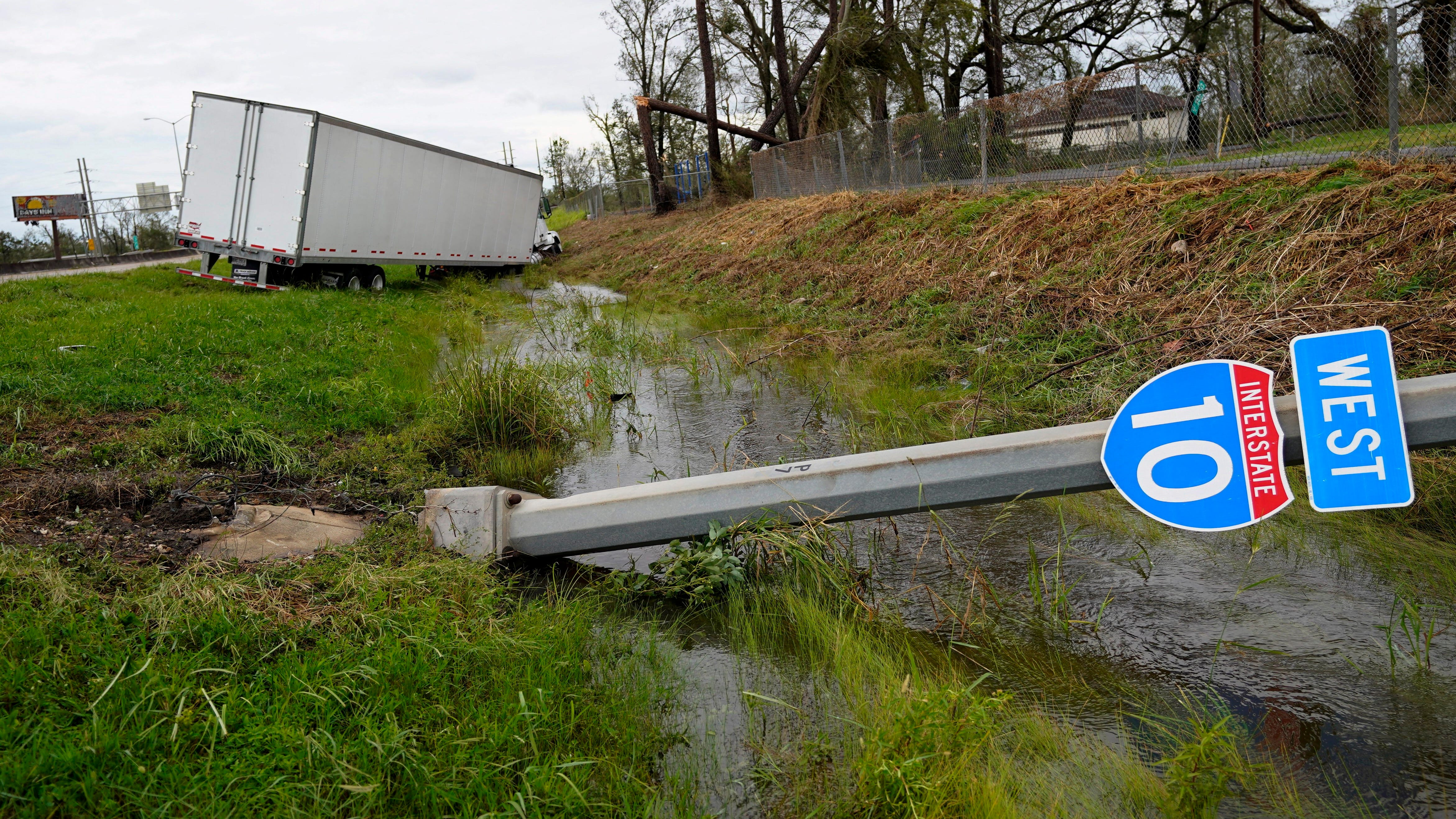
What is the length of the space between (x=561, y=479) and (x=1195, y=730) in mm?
4073

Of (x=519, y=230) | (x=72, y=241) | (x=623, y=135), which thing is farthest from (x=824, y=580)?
(x=623, y=135)

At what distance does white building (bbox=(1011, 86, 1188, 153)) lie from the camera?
37.1 ft

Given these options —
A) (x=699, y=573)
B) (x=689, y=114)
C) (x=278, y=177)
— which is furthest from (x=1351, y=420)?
(x=689, y=114)

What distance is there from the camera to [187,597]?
10.2ft

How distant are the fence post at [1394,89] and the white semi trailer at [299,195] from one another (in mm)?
15152

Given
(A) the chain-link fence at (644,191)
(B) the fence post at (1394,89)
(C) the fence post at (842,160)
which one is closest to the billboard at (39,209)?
(A) the chain-link fence at (644,191)

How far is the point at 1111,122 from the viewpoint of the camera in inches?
481

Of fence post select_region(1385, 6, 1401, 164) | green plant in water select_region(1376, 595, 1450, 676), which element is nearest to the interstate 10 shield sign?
green plant in water select_region(1376, 595, 1450, 676)

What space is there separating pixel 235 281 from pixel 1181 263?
1583cm

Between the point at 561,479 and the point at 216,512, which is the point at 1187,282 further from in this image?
the point at 216,512

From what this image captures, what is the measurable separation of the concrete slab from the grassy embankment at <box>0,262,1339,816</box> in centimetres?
17

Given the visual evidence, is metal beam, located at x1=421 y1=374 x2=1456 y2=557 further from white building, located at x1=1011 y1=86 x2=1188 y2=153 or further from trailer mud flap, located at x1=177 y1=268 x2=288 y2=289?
trailer mud flap, located at x1=177 y1=268 x2=288 y2=289

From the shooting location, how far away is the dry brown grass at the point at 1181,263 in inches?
228

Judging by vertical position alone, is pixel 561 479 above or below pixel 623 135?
below
